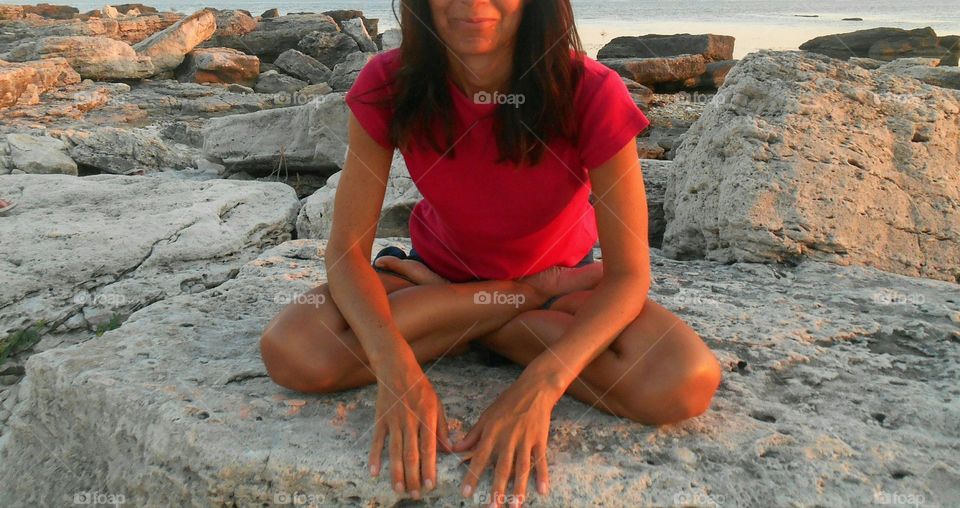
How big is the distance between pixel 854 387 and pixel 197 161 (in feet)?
17.8

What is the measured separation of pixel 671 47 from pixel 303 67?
8147 mm

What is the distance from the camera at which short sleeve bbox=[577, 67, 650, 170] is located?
2.17m

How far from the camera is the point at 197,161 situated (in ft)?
20.9

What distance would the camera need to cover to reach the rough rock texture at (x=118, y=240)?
11.7ft

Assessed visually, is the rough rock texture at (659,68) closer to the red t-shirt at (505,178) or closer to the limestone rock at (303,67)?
the limestone rock at (303,67)

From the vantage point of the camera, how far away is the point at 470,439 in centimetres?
196

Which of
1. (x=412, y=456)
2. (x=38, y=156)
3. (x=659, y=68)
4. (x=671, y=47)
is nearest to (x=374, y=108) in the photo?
(x=412, y=456)

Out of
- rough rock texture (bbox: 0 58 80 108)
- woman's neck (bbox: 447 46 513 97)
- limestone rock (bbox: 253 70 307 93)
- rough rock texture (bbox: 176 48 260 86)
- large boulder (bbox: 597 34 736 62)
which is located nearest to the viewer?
woman's neck (bbox: 447 46 513 97)

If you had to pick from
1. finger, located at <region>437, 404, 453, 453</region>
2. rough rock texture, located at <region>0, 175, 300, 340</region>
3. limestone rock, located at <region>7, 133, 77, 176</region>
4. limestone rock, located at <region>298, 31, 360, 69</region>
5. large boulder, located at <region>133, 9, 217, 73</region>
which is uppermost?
finger, located at <region>437, 404, 453, 453</region>

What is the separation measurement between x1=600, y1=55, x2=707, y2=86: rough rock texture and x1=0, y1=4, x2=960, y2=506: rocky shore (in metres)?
9.99

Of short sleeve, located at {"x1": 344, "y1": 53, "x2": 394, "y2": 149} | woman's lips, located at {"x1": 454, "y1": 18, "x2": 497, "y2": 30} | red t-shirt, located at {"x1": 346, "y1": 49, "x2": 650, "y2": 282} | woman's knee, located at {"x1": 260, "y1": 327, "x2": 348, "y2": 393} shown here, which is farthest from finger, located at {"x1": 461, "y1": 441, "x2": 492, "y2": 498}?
woman's lips, located at {"x1": 454, "y1": 18, "x2": 497, "y2": 30}

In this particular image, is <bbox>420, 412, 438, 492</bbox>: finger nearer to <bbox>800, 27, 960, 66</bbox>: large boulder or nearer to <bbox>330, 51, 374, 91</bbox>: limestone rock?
<bbox>330, 51, 374, 91</bbox>: limestone rock

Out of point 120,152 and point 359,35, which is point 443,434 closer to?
point 120,152

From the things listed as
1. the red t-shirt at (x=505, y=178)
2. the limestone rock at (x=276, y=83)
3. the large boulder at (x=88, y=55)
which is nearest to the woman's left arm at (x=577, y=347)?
the red t-shirt at (x=505, y=178)
